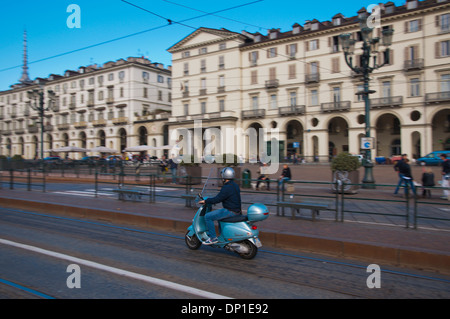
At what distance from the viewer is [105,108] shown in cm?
5903

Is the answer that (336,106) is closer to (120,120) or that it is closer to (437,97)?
(437,97)

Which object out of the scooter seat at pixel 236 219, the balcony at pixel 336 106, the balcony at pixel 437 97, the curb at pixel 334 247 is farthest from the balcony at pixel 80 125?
the scooter seat at pixel 236 219

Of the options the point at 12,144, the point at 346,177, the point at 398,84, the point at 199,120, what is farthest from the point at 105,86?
the point at 346,177

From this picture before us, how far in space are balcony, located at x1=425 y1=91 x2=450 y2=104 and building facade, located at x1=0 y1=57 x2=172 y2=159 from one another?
116 ft

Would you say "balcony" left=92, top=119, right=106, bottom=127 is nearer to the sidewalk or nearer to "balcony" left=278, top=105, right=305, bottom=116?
"balcony" left=278, top=105, right=305, bottom=116

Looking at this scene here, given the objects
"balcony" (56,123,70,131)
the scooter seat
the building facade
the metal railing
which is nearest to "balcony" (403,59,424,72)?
the metal railing

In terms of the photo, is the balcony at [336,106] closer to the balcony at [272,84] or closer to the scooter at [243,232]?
the balcony at [272,84]

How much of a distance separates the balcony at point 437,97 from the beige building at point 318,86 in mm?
85

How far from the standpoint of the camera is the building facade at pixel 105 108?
5569 cm

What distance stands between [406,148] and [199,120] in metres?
27.1

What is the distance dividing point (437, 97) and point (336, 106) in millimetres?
9945

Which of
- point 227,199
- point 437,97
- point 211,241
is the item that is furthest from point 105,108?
point 227,199

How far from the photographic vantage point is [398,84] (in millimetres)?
36406

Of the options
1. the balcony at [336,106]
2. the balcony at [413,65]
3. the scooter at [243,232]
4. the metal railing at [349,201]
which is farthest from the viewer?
the balcony at [336,106]
